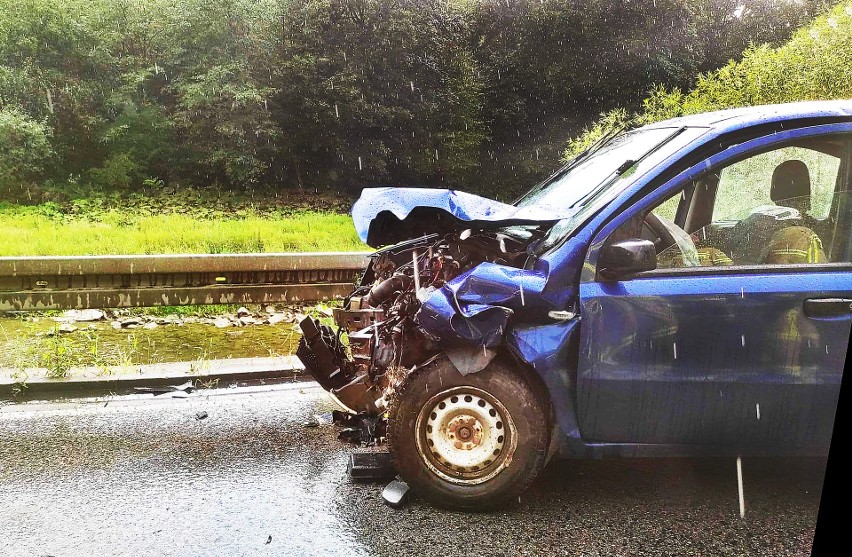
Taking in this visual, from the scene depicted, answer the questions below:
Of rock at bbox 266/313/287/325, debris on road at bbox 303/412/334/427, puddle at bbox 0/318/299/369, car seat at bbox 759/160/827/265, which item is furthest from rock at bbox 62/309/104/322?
car seat at bbox 759/160/827/265

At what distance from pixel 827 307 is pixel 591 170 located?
1.32 metres

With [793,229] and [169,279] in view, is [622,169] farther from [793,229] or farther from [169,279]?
[169,279]

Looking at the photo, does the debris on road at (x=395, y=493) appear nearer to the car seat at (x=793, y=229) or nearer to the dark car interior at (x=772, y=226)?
the dark car interior at (x=772, y=226)

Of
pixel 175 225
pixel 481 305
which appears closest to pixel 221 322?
pixel 481 305

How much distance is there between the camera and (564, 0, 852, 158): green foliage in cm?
636

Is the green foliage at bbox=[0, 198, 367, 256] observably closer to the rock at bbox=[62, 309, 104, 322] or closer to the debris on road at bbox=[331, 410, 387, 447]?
the rock at bbox=[62, 309, 104, 322]

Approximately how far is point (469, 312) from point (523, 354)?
0.28 m

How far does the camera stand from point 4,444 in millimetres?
3434

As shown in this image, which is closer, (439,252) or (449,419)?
(449,419)

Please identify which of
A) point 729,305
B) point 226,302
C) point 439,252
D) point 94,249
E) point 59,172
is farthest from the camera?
point 59,172

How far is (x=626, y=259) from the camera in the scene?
8.28 ft

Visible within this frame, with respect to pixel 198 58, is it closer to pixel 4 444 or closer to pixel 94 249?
pixel 94 249

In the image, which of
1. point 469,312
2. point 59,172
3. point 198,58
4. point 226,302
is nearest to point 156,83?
point 198,58

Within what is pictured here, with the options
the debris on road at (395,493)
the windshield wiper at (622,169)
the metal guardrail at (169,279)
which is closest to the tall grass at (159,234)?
the metal guardrail at (169,279)
